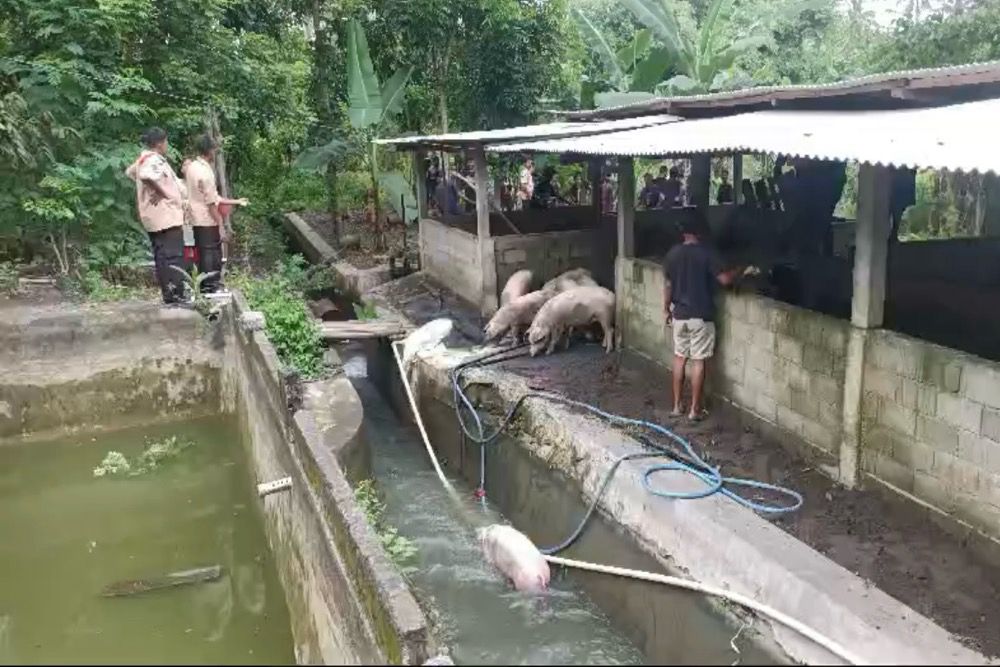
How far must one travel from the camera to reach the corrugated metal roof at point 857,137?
5.25 m

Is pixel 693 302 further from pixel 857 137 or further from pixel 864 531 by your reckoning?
pixel 864 531

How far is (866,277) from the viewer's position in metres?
6.39

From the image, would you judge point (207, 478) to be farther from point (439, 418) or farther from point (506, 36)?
point (506, 36)

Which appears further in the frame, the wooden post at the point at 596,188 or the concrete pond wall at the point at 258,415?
the wooden post at the point at 596,188

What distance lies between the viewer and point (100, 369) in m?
10.2

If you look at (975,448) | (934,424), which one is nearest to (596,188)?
(934,424)

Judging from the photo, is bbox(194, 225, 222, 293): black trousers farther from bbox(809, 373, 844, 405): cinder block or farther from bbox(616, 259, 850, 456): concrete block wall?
bbox(809, 373, 844, 405): cinder block

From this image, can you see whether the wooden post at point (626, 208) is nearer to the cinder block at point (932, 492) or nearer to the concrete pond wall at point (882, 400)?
the concrete pond wall at point (882, 400)

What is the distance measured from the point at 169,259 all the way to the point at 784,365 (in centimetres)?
696

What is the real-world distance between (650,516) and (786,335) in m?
1.98

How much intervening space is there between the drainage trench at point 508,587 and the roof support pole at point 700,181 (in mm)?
5959

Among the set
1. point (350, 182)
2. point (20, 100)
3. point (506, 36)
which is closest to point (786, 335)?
point (20, 100)

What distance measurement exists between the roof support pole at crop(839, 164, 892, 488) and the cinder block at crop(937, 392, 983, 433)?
2.32 ft

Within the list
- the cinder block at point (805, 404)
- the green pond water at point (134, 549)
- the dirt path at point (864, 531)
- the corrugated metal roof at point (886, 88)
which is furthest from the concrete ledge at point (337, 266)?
the cinder block at point (805, 404)
